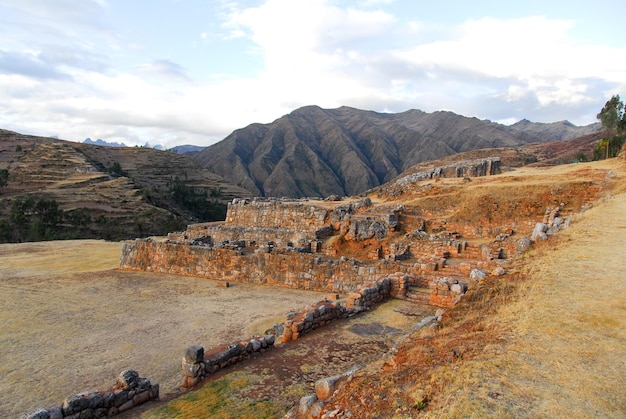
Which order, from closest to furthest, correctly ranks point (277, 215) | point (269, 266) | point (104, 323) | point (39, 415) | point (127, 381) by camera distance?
1. point (39, 415)
2. point (127, 381)
3. point (104, 323)
4. point (269, 266)
5. point (277, 215)

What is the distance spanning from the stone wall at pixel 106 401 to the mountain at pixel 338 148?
81.6 m

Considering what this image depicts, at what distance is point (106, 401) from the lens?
602 cm

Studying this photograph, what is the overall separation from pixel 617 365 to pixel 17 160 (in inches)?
3505

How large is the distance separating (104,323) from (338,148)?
9931 cm

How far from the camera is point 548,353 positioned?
494 centimetres

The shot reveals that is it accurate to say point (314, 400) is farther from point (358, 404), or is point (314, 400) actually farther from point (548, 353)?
point (548, 353)

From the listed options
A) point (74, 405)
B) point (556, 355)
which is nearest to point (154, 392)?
point (74, 405)

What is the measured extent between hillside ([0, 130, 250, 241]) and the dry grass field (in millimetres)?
32512

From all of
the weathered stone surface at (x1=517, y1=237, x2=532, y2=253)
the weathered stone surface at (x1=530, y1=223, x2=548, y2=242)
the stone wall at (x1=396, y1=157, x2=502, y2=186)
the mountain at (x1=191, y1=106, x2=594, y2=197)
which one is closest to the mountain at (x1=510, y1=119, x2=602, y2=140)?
the mountain at (x1=191, y1=106, x2=594, y2=197)

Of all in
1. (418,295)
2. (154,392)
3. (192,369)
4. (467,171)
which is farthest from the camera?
(467,171)

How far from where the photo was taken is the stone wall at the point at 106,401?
219 inches

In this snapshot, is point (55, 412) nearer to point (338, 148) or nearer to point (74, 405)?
point (74, 405)

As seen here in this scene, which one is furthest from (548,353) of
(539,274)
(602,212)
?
(602,212)

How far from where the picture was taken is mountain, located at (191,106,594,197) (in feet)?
311
